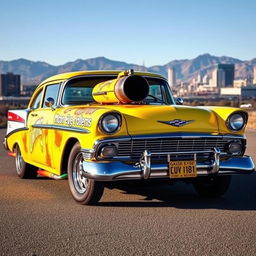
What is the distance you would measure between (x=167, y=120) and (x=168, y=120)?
1cm

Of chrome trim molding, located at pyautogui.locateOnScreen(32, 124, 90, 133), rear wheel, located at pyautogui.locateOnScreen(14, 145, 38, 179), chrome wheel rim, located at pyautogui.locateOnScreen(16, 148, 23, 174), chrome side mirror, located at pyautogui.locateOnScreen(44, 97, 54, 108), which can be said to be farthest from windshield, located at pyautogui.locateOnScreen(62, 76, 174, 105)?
chrome wheel rim, located at pyautogui.locateOnScreen(16, 148, 23, 174)

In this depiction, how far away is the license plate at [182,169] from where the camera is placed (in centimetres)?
559

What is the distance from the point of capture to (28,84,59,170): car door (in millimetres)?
6789

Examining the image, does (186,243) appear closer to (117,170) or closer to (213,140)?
(117,170)

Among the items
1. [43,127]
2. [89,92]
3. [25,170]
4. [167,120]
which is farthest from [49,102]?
[167,120]

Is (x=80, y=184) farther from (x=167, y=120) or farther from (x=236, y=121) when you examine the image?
(x=236, y=121)

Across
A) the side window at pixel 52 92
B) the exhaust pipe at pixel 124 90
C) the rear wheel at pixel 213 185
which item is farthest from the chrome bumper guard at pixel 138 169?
the side window at pixel 52 92

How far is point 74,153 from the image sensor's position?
5.97m

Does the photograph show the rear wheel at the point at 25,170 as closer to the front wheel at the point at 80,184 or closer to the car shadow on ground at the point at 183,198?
the car shadow on ground at the point at 183,198

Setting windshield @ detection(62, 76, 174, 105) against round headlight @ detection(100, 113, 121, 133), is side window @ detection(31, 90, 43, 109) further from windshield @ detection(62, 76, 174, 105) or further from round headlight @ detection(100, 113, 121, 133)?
round headlight @ detection(100, 113, 121, 133)

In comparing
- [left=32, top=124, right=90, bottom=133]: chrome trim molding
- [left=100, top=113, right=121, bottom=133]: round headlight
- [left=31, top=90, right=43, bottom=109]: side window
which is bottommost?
[left=32, top=124, right=90, bottom=133]: chrome trim molding

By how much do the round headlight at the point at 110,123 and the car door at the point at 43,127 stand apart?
135 cm

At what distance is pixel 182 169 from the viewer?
18.5 feet

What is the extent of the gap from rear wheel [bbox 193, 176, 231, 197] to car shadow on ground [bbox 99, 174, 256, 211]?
10cm
